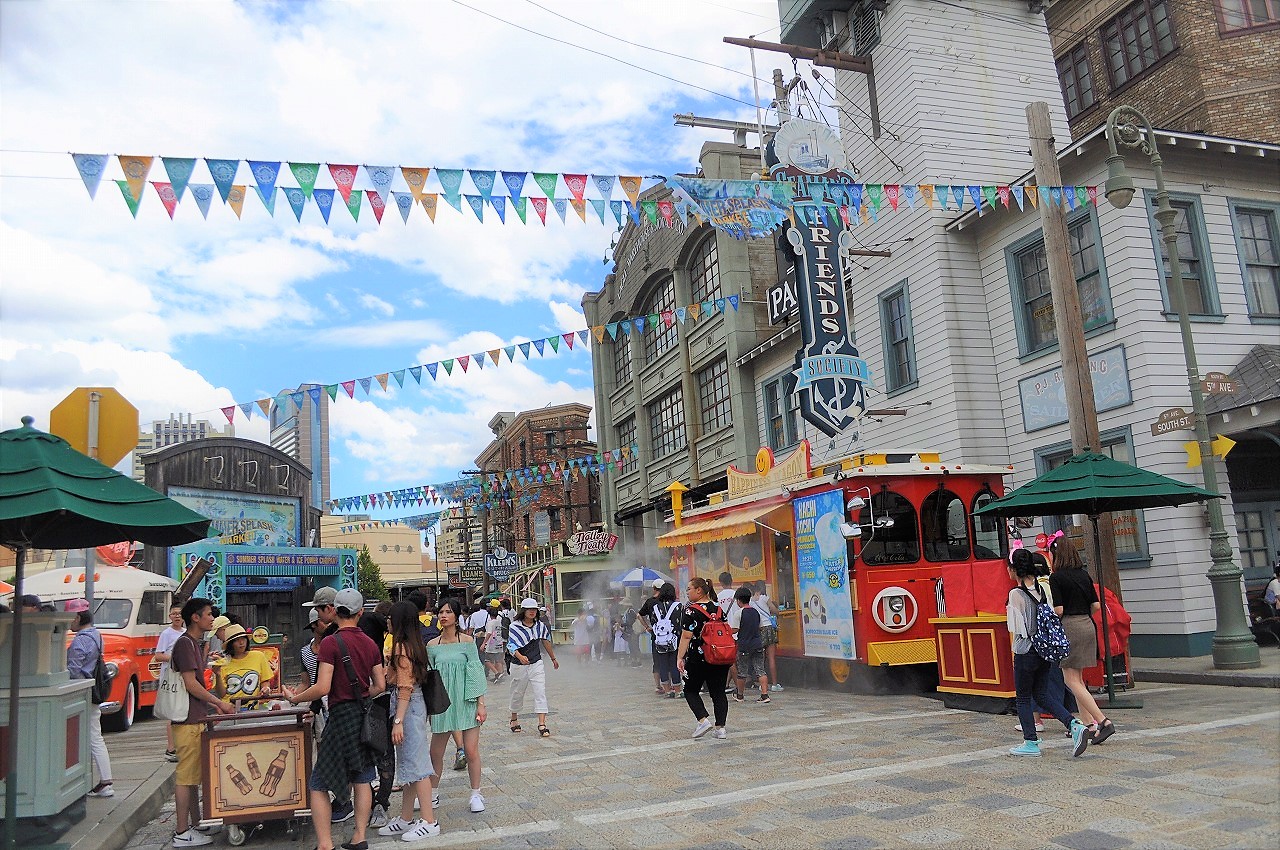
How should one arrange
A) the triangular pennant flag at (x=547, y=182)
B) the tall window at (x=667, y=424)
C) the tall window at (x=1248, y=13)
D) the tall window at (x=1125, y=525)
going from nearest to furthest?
the triangular pennant flag at (x=547, y=182)
the tall window at (x=1125, y=525)
the tall window at (x=1248, y=13)
the tall window at (x=667, y=424)

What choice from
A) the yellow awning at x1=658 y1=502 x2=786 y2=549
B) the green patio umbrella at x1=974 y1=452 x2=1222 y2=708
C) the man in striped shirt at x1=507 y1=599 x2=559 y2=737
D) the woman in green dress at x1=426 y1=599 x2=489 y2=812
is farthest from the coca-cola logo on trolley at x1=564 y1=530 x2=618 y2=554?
the woman in green dress at x1=426 y1=599 x2=489 y2=812

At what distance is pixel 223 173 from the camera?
896 centimetres

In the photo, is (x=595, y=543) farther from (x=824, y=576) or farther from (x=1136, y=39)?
(x=1136, y=39)

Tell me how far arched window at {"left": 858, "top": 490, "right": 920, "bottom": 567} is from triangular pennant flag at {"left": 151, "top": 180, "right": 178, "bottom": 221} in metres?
9.07

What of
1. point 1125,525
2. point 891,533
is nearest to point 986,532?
point 891,533

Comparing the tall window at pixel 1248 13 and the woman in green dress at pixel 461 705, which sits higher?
the tall window at pixel 1248 13

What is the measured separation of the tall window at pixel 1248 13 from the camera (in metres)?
18.8

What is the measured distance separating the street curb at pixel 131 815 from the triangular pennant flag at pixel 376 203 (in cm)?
594

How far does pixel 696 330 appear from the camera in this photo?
2894 centimetres

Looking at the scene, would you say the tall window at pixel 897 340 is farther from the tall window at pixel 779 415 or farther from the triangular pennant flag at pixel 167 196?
the triangular pennant flag at pixel 167 196

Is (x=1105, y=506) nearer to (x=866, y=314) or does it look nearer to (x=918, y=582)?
(x=918, y=582)

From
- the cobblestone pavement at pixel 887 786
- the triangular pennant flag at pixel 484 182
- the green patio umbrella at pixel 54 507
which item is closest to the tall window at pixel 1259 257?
the cobblestone pavement at pixel 887 786

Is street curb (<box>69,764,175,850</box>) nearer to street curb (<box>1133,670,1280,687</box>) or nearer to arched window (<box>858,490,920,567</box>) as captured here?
arched window (<box>858,490,920,567</box>)

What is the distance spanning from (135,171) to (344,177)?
1898mm
